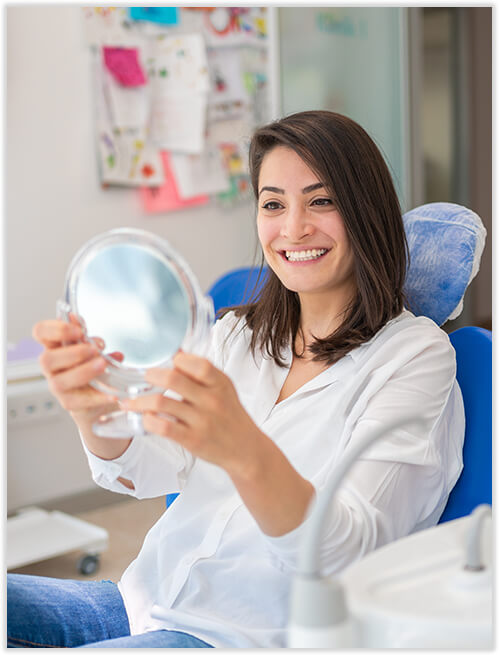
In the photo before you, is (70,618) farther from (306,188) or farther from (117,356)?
(306,188)

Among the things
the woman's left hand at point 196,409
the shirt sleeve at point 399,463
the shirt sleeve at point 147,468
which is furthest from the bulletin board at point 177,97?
the woman's left hand at point 196,409

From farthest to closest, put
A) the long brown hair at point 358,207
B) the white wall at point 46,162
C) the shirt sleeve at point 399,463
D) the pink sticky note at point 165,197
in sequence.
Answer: the pink sticky note at point 165,197 → the white wall at point 46,162 → the long brown hair at point 358,207 → the shirt sleeve at point 399,463

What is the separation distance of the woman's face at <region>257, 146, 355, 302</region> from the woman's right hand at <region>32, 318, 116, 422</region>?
0.41m

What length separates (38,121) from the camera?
2.46 meters

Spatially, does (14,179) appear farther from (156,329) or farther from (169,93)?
(156,329)

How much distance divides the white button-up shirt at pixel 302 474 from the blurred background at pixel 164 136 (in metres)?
1.17

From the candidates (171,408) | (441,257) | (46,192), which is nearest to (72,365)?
(171,408)

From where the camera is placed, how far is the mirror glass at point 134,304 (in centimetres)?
72

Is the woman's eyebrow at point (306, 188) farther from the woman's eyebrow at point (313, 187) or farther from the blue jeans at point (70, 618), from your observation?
the blue jeans at point (70, 618)

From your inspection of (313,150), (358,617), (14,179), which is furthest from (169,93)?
(358,617)

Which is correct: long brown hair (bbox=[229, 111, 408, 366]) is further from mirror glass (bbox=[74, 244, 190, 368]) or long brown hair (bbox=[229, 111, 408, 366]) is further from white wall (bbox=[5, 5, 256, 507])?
white wall (bbox=[5, 5, 256, 507])

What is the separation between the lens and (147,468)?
3.37 feet

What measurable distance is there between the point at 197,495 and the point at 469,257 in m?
0.51

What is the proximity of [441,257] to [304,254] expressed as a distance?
8.8 inches
